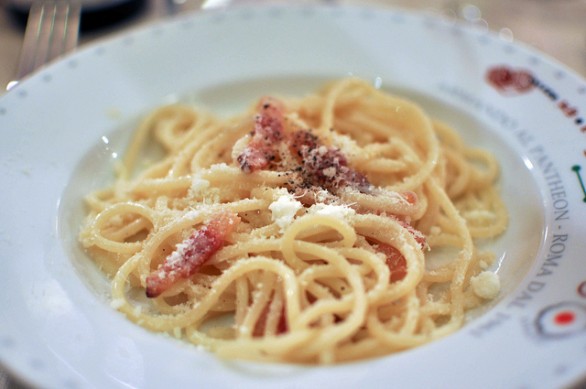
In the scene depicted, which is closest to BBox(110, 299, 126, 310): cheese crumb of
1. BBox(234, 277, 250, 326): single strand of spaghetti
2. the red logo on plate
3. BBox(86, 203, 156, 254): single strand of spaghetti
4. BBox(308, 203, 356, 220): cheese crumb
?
BBox(86, 203, 156, 254): single strand of spaghetti

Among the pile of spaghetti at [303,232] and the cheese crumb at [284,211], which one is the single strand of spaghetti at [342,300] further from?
the cheese crumb at [284,211]

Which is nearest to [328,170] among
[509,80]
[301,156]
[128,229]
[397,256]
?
[301,156]

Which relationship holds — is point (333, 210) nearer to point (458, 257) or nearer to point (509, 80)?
point (458, 257)

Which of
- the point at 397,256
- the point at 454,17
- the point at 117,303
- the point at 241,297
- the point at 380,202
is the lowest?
the point at 117,303

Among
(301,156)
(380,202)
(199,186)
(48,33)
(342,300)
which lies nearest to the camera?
(342,300)

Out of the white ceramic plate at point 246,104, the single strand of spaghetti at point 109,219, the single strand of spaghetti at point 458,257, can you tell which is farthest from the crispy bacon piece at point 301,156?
the white ceramic plate at point 246,104

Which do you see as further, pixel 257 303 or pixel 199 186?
pixel 199 186
